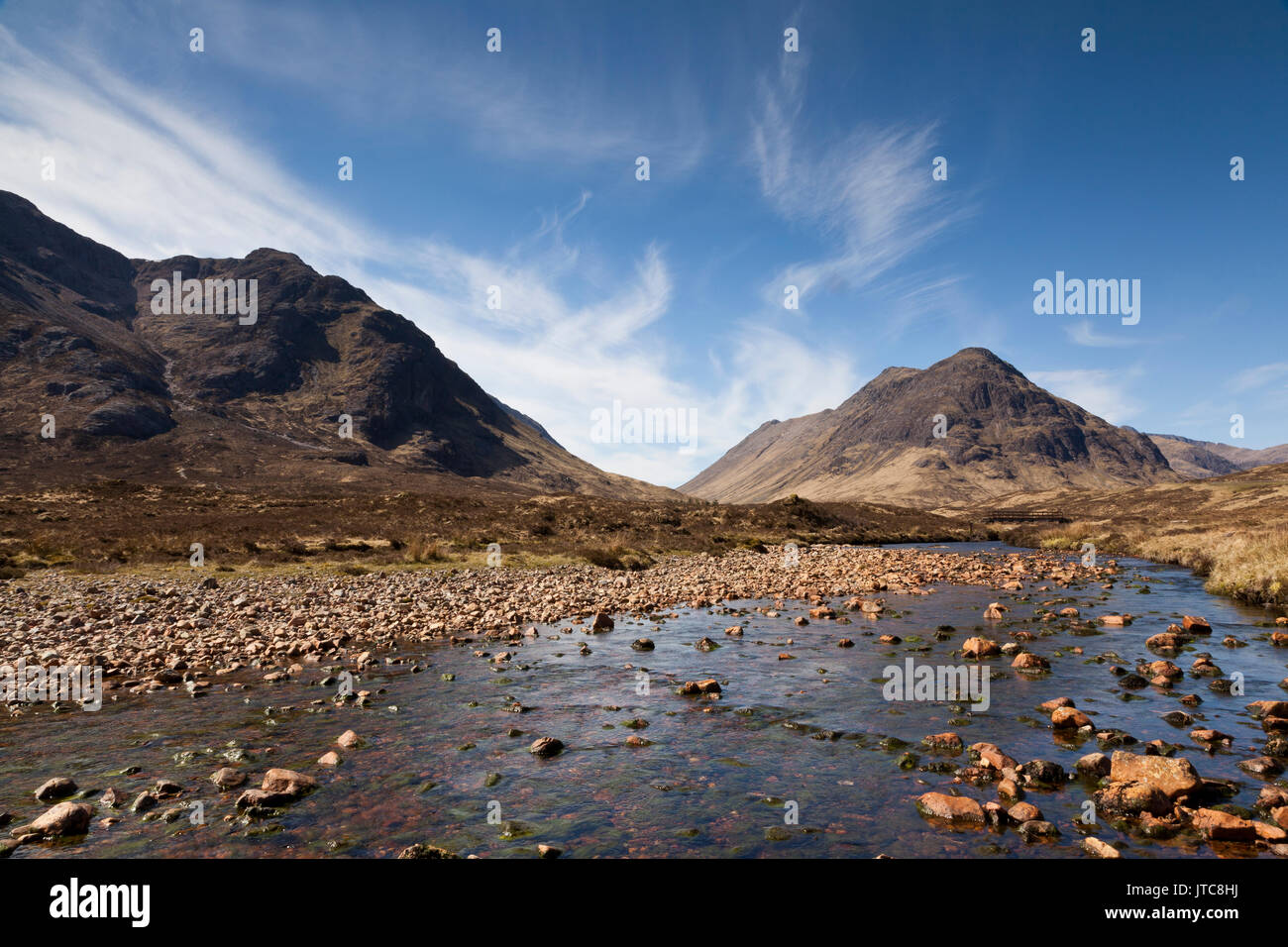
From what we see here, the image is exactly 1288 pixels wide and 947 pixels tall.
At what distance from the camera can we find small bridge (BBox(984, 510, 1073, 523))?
101 metres

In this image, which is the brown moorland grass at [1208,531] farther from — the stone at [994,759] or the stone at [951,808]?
the stone at [951,808]

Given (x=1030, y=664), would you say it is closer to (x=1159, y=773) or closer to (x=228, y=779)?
(x=1159, y=773)

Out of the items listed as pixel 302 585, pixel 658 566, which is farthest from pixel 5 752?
pixel 658 566

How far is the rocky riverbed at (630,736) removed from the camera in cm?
704

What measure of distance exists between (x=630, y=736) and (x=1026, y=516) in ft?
416

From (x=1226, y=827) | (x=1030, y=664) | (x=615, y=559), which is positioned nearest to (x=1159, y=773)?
(x=1226, y=827)

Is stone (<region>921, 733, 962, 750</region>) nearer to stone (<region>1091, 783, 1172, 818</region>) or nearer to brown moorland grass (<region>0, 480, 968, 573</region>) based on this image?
stone (<region>1091, 783, 1172, 818</region>)

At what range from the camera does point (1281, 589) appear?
870 inches

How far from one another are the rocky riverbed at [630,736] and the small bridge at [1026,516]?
93.6m

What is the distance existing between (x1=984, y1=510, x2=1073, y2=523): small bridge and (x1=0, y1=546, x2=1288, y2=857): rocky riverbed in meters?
93.6

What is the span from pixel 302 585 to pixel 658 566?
70.6 feet

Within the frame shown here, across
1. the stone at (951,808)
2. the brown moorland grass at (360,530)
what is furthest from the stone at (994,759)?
the brown moorland grass at (360,530)
